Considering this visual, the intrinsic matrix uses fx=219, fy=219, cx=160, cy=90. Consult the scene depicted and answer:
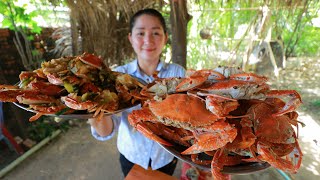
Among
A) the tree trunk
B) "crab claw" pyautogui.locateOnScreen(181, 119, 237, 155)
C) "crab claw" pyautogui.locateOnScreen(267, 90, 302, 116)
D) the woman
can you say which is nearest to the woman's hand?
the woman

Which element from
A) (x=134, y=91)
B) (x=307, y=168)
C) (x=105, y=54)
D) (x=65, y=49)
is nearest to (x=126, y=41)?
(x=105, y=54)

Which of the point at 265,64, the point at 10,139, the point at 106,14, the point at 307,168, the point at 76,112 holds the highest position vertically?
the point at 106,14

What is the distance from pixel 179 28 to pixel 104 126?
1586mm

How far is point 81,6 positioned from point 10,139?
2.27 meters

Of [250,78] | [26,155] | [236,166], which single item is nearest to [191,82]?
[250,78]

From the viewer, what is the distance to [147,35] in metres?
1.59

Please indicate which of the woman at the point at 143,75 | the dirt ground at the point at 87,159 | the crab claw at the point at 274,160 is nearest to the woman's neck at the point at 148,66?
the woman at the point at 143,75

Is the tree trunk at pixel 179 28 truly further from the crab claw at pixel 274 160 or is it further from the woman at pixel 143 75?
the crab claw at pixel 274 160

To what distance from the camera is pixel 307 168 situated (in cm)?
310

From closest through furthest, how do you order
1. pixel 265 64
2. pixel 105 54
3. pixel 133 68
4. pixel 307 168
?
pixel 133 68
pixel 307 168
pixel 105 54
pixel 265 64

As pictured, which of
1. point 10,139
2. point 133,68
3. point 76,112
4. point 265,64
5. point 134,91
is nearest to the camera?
point 76,112

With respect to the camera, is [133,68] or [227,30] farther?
[227,30]

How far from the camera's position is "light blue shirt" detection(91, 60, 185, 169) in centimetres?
173

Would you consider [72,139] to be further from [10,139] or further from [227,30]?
[227,30]
